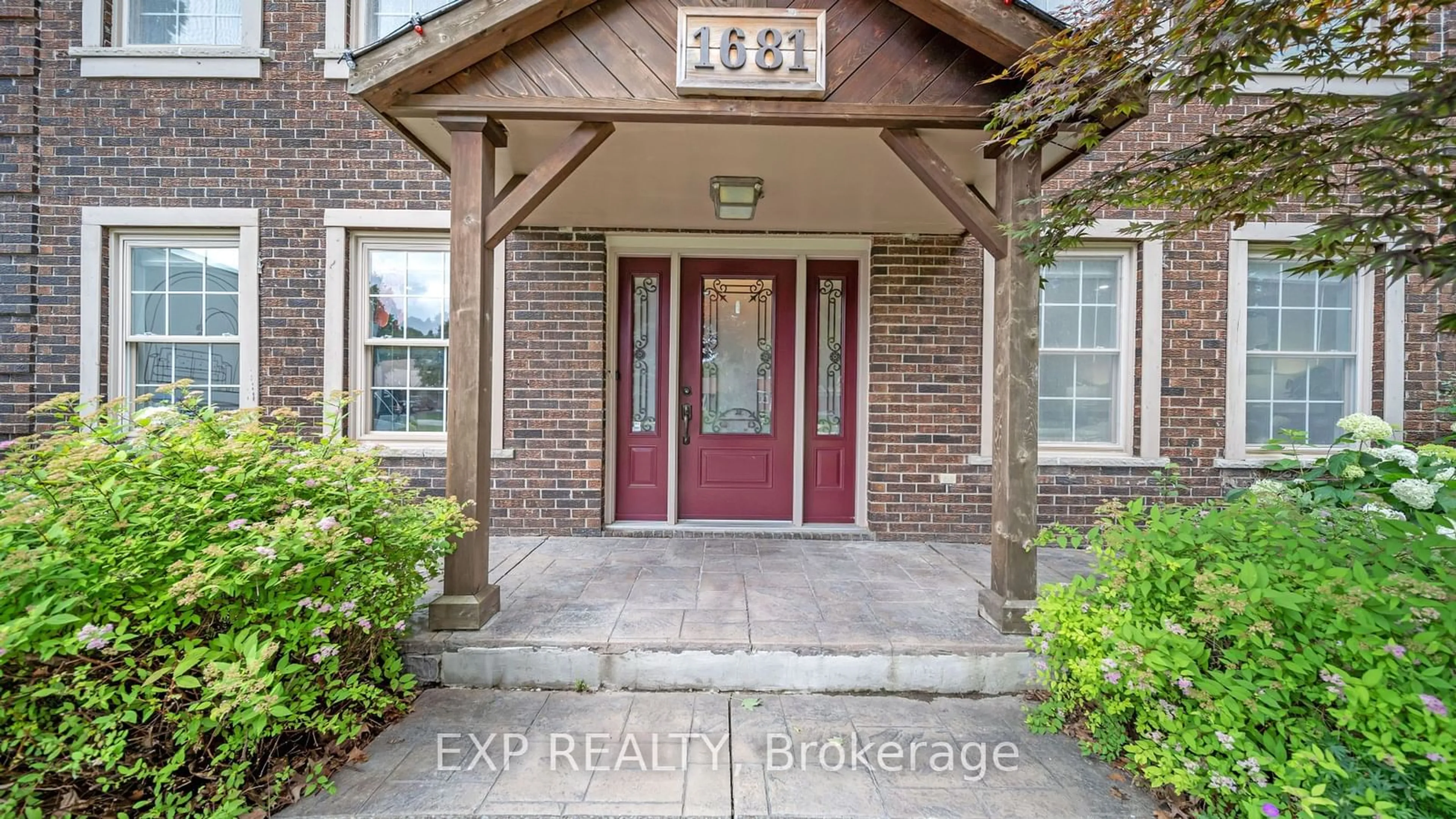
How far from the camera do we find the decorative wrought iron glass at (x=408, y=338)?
4484 millimetres

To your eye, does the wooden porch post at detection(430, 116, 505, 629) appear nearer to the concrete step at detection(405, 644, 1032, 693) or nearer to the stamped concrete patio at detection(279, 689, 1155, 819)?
the concrete step at detection(405, 644, 1032, 693)

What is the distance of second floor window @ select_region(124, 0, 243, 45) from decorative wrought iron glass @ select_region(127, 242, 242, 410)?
1600 mm

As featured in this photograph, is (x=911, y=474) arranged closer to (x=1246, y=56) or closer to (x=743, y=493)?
(x=743, y=493)

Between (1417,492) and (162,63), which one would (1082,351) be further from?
(162,63)

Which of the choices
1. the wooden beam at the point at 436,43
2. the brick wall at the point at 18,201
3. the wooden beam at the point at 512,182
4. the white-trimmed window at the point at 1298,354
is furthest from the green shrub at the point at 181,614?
the white-trimmed window at the point at 1298,354

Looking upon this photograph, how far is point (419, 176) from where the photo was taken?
436 centimetres

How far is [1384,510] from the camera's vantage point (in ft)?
9.45

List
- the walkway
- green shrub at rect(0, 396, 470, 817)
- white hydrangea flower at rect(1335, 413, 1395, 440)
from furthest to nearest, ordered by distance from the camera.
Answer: white hydrangea flower at rect(1335, 413, 1395, 440) → the walkway → green shrub at rect(0, 396, 470, 817)

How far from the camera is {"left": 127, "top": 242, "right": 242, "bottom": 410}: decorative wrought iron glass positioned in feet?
14.5

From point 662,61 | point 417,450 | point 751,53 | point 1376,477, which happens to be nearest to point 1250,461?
point 1376,477

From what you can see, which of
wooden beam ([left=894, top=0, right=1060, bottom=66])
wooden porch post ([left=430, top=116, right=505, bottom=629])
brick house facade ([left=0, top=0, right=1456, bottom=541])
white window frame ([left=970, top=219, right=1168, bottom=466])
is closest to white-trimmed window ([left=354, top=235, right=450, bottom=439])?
brick house facade ([left=0, top=0, right=1456, bottom=541])

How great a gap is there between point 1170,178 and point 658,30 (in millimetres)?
2249

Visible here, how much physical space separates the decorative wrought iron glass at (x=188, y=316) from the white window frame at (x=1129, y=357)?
5732mm

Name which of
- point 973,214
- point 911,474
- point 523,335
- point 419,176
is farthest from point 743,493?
point 419,176
